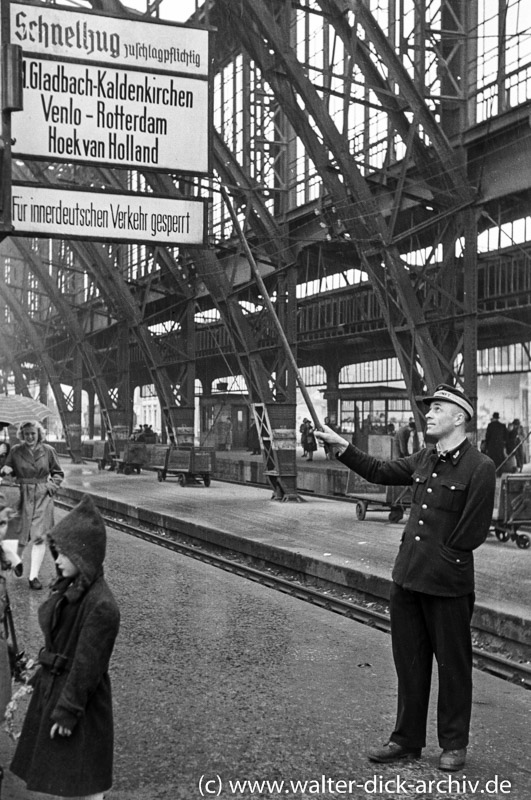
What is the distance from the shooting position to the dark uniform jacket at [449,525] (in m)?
4.75

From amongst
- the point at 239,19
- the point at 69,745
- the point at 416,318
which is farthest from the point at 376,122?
the point at 69,745

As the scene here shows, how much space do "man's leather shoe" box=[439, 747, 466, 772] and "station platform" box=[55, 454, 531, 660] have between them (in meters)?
3.52

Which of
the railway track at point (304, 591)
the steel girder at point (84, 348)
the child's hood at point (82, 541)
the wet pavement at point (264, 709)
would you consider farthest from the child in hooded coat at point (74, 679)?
the steel girder at point (84, 348)

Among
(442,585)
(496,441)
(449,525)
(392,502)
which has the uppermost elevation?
(496,441)

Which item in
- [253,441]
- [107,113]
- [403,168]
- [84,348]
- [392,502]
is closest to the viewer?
[107,113]

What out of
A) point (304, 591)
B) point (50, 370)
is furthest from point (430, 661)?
point (50, 370)

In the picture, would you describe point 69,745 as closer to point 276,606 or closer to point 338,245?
point 276,606

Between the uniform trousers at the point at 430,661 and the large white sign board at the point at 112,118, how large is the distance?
6.07m

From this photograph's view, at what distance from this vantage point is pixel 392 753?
193 inches

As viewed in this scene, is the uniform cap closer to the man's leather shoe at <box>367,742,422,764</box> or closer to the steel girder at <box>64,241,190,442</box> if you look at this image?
the man's leather shoe at <box>367,742,422,764</box>

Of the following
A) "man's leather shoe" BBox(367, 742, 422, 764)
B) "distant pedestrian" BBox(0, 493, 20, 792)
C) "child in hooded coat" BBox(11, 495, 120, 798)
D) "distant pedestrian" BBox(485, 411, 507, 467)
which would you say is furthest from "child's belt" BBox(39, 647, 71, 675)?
"distant pedestrian" BBox(485, 411, 507, 467)

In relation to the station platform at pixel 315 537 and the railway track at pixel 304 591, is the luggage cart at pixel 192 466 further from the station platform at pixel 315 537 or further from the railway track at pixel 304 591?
the railway track at pixel 304 591

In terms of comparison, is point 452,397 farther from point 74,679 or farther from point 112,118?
point 112,118

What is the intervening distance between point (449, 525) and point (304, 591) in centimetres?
598
